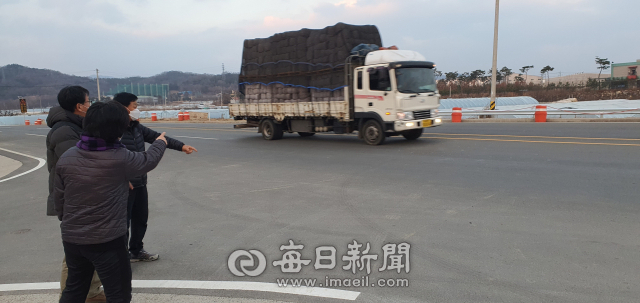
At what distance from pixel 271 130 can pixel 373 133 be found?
473cm

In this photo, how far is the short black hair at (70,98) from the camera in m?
3.63

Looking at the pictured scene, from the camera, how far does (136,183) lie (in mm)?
4297

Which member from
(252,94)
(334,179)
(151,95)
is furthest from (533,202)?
(151,95)

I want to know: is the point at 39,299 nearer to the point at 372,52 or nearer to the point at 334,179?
the point at 334,179

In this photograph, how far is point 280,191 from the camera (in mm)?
7789

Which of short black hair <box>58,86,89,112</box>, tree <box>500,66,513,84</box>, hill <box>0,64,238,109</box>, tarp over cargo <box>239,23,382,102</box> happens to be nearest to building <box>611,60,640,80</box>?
tree <box>500,66,513,84</box>

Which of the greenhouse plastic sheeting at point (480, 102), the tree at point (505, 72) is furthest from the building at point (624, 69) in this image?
the greenhouse plastic sheeting at point (480, 102)

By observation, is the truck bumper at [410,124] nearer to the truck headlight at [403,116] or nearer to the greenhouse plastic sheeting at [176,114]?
the truck headlight at [403,116]

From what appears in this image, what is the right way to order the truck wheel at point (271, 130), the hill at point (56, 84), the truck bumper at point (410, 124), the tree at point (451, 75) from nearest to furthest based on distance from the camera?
the truck bumper at point (410, 124) < the truck wheel at point (271, 130) < the tree at point (451, 75) < the hill at point (56, 84)

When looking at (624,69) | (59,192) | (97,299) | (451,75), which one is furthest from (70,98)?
(624,69)

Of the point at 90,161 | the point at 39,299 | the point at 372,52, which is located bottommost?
the point at 39,299

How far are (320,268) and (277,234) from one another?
1.20 meters

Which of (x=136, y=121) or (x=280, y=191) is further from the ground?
(x=136, y=121)

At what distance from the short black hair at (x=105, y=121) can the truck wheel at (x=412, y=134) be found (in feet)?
39.0
